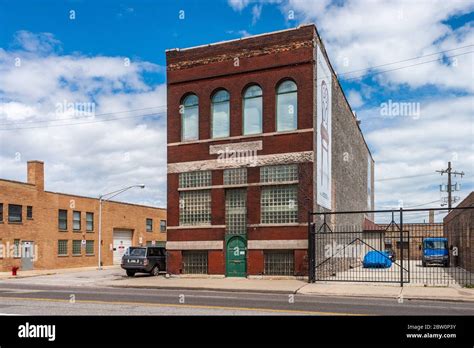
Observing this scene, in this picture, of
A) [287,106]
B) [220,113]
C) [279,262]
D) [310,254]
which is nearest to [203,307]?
[310,254]

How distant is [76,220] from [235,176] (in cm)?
2773

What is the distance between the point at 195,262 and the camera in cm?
3028

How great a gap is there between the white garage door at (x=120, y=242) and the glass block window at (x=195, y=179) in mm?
29442

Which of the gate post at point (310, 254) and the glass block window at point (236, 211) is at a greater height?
the glass block window at point (236, 211)

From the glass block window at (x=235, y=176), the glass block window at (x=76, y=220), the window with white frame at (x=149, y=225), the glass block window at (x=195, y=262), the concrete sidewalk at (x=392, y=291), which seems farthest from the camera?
the window with white frame at (x=149, y=225)

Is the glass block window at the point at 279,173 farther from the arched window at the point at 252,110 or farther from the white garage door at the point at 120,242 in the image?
the white garage door at the point at 120,242

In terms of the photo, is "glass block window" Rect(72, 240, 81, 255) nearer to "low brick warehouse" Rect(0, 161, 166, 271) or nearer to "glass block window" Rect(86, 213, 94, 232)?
"low brick warehouse" Rect(0, 161, 166, 271)

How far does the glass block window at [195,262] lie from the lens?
30016mm

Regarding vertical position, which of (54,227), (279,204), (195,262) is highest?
(279,204)

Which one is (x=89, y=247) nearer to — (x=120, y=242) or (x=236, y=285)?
(x=120, y=242)

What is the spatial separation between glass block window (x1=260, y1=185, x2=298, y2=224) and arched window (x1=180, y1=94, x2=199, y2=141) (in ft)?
18.8

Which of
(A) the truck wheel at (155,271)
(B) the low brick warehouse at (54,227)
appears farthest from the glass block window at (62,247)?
(A) the truck wheel at (155,271)
